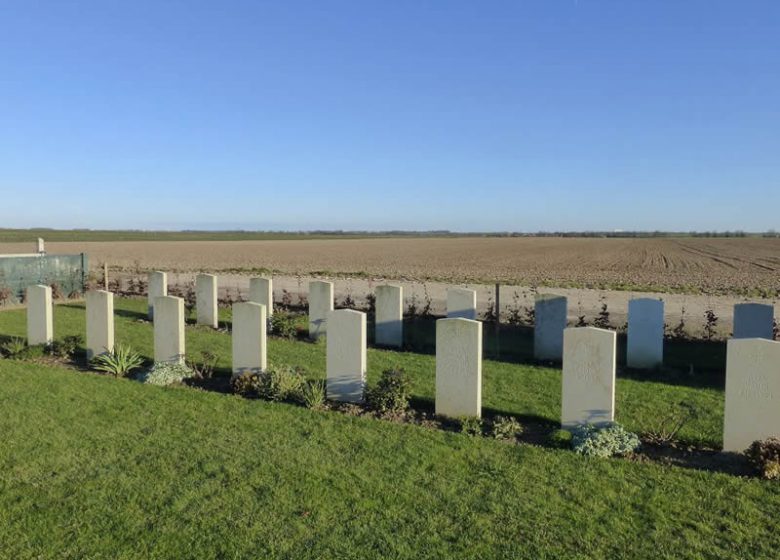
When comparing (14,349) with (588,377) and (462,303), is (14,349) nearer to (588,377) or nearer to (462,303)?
(462,303)

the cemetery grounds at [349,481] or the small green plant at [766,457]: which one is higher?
the small green plant at [766,457]

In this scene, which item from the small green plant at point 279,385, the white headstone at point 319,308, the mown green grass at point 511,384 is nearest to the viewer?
the mown green grass at point 511,384

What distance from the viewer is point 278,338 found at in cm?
1255

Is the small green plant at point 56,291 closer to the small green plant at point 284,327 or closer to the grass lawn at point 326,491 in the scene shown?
the small green plant at point 284,327

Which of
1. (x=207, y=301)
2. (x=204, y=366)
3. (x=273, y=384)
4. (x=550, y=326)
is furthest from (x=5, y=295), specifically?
(x=550, y=326)

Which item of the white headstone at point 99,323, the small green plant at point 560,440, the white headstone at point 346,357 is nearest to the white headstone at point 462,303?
the white headstone at point 346,357

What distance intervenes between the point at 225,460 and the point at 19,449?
1.91 metres

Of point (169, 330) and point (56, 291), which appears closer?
point (169, 330)

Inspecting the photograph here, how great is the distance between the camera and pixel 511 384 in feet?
29.0

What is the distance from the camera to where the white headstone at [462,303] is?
11250 millimetres

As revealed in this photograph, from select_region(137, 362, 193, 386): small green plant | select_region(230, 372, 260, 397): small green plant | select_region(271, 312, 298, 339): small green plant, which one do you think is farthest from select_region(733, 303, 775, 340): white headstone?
select_region(137, 362, 193, 386): small green plant

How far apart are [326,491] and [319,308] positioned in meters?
7.78

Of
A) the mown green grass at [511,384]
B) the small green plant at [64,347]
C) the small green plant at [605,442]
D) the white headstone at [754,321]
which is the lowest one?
the mown green grass at [511,384]

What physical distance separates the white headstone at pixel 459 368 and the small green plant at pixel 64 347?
651 centimetres
